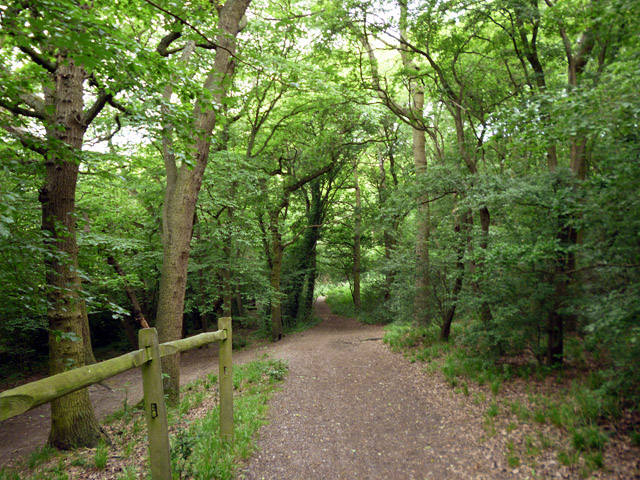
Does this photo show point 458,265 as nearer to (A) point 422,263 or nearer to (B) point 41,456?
(A) point 422,263

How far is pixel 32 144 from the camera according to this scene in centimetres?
393

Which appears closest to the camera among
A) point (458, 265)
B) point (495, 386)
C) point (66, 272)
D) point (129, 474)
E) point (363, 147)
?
point (129, 474)

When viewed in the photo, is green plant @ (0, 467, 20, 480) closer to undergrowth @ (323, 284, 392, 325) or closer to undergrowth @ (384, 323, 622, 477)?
Answer: undergrowth @ (384, 323, 622, 477)

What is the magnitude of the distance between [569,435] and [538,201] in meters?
3.33

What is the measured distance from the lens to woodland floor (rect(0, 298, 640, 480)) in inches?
160

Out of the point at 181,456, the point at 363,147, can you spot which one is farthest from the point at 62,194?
the point at 363,147

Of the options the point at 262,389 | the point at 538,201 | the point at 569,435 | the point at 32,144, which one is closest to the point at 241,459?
the point at 262,389

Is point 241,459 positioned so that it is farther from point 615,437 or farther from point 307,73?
point 307,73

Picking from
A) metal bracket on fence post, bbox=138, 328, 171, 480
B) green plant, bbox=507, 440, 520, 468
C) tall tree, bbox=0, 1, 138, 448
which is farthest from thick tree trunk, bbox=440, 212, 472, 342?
tall tree, bbox=0, 1, 138, 448

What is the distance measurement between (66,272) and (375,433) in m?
5.03

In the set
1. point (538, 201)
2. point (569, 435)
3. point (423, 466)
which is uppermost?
point (538, 201)

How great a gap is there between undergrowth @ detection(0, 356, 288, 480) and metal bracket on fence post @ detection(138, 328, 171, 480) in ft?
1.60

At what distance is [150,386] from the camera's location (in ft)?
9.78

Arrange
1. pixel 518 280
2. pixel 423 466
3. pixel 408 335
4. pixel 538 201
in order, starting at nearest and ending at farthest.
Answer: pixel 423 466 < pixel 538 201 < pixel 518 280 < pixel 408 335
